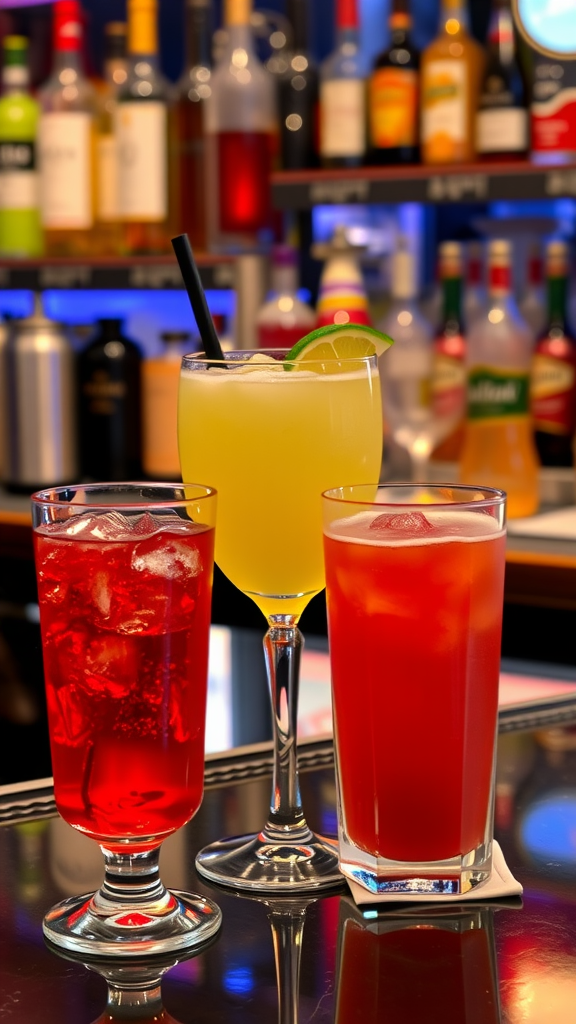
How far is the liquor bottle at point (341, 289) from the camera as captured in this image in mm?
2383

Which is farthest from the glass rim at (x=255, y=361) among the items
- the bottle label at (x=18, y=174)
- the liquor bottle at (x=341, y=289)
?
the bottle label at (x=18, y=174)

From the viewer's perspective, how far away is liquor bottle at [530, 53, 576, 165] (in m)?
2.32

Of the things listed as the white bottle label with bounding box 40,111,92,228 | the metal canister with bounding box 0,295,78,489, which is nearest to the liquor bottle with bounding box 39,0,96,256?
the white bottle label with bounding box 40,111,92,228

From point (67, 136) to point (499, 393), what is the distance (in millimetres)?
1107

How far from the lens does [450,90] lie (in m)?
2.41

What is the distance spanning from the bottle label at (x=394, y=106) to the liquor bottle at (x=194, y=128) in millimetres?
451

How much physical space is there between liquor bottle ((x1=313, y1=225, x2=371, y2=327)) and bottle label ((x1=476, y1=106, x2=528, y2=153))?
306mm

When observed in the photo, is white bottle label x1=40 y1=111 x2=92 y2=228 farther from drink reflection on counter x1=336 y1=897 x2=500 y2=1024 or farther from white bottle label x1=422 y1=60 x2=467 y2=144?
drink reflection on counter x1=336 y1=897 x2=500 y2=1024

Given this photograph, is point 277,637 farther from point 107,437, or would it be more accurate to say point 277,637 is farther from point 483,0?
point 483,0

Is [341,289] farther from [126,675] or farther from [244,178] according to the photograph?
[126,675]

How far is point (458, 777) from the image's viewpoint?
683 mm

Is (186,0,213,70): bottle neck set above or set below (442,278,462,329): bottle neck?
above

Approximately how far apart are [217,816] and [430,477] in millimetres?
1829

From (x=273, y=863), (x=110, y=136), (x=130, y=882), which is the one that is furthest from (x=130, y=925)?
(x=110, y=136)
